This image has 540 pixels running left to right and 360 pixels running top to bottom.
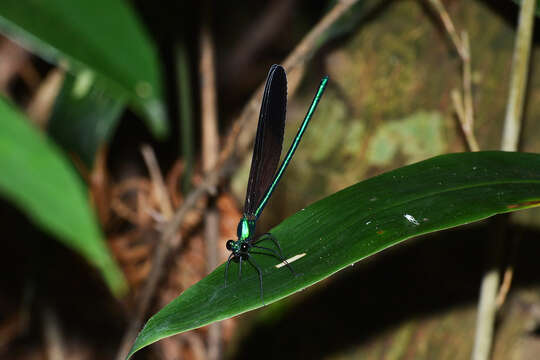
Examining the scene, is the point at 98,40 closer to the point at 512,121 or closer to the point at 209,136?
the point at 512,121

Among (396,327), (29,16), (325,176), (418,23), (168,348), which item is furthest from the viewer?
(168,348)

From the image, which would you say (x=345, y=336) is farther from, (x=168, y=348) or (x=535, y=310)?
(x=168, y=348)

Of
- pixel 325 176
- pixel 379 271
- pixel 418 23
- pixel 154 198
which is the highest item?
pixel 154 198

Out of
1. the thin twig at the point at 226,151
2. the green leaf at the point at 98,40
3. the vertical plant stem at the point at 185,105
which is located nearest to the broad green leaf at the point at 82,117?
the vertical plant stem at the point at 185,105

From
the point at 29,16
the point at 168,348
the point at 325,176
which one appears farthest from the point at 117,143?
the point at 29,16

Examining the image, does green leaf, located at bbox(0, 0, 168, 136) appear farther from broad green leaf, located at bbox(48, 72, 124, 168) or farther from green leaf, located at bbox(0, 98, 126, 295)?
broad green leaf, located at bbox(48, 72, 124, 168)

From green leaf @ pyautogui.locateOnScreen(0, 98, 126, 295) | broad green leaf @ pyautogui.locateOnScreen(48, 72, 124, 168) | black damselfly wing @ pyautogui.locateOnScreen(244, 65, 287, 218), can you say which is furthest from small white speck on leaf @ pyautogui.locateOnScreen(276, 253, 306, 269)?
broad green leaf @ pyautogui.locateOnScreen(48, 72, 124, 168)
